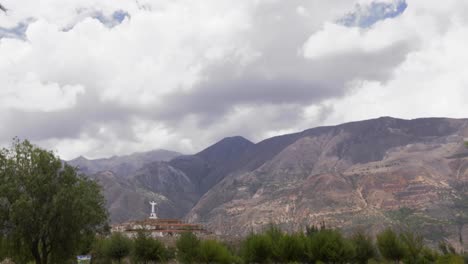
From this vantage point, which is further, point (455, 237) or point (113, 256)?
point (455, 237)

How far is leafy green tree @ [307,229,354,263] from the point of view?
59219 mm

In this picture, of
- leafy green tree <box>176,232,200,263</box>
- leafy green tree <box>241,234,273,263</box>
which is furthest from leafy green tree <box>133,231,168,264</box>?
leafy green tree <box>241,234,273,263</box>

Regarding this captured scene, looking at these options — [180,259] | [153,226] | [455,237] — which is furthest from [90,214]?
[455,237]

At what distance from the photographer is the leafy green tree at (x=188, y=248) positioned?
65.1 metres

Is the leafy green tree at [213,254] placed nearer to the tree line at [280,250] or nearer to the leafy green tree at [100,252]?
the tree line at [280,250]

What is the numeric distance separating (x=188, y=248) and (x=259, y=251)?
10138mm

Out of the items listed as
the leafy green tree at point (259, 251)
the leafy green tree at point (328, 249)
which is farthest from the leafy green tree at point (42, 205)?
the leafy green tree at point (328, 249)

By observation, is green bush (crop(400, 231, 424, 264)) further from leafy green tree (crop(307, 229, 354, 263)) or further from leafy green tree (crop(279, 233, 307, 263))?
leafy green tree (crop(279, 233, 307, 263))

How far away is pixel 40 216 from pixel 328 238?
3402 cm

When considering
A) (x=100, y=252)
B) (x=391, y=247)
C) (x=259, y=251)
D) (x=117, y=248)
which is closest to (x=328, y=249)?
(x=259, y=251)

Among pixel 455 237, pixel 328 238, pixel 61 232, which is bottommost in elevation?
pixel 455 237

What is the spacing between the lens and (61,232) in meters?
40.9

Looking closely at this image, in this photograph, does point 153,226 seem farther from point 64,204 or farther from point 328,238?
point 64,204

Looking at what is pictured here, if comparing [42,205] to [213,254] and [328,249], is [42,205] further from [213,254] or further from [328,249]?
[328,249]
